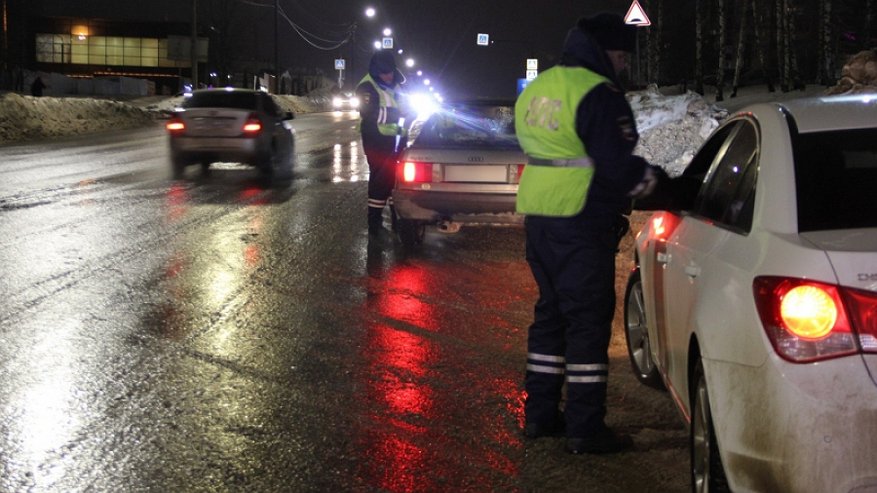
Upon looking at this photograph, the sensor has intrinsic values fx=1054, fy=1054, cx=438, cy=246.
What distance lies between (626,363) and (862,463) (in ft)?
11.6

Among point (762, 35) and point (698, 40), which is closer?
point (698, 40)

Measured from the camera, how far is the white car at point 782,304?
3.10 m

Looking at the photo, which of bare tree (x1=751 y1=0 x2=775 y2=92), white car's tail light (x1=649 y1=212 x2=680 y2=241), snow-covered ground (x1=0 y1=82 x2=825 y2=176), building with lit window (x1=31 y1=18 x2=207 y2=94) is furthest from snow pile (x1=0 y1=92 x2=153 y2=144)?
building with lit window (x1=31 y1=18 x2=207 y2=94)

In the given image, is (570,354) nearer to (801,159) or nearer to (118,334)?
(801,159)

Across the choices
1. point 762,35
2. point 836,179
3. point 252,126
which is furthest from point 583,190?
point 762,35

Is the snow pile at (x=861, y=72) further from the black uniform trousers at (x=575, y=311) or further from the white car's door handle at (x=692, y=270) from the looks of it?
the white car's door handle at (x=692, y=270)

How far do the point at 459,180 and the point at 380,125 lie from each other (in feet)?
6.67

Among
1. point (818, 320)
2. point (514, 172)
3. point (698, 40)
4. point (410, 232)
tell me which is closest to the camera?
point (818, 320)

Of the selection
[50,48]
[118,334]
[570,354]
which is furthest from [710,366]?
[50,48]

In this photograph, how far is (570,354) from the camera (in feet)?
15.9

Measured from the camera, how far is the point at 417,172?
34.1 feet

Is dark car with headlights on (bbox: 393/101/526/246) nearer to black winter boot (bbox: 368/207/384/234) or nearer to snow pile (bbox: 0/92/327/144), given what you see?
black winter boot (bbox: 368/207/384/234)

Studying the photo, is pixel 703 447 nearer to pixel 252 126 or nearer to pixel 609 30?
pixel 609 30

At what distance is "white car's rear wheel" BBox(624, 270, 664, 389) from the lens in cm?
567
